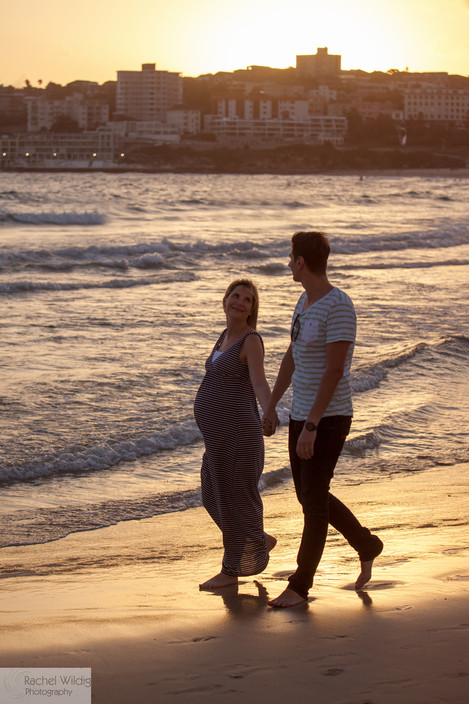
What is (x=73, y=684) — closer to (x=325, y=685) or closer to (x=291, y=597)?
(x=325, y=685)

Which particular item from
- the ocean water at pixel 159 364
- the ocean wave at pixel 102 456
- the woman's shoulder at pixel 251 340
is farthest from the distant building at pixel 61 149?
the woman's shoulder at pixel 251 340

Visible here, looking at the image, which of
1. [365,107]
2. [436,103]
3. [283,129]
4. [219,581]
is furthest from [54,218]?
[436,103]

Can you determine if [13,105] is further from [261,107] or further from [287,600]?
[287,600]

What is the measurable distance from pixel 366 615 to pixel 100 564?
4.85ft

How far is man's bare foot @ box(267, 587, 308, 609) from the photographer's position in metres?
3.19

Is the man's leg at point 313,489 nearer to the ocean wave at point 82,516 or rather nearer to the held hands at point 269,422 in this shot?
the held hands at point 269,422

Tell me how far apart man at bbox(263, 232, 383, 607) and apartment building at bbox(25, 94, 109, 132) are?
162 m

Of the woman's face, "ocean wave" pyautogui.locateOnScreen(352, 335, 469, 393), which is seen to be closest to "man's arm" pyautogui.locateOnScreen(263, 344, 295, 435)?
the woman's face

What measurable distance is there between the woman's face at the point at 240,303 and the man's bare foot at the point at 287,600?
1067 mm

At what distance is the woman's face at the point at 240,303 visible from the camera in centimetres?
346

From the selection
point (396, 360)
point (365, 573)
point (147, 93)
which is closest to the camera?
point (365, 573)

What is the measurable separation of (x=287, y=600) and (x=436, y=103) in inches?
7238

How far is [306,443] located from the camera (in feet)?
10.3

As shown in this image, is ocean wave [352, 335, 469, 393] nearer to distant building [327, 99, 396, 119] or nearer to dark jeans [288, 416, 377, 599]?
dark jeans [288, 416, 377, 599]
